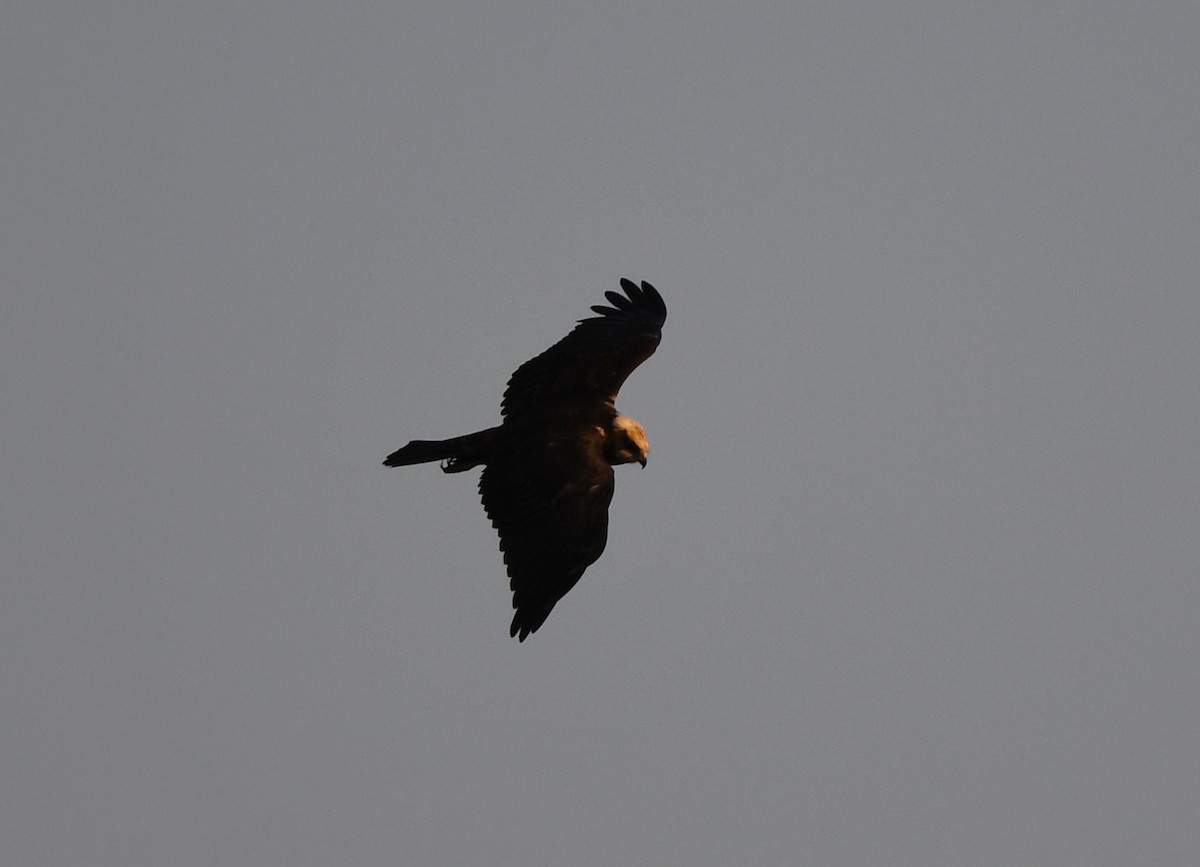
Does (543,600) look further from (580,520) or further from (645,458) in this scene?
(645,458)

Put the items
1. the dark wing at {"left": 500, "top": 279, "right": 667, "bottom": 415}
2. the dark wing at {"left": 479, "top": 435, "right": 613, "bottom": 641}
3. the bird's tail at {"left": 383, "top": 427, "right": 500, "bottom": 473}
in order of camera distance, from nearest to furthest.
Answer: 1. the dark wing at {"left": 479, "top": 435, "right": 613, "bottom": 641}
2. the bird's tail at {"left": 383, "top": 427, "right": 500, "bottom": 473}
3. the dark wing at {"left": 500, "top": 279, "right": 667, "bottom": 415}

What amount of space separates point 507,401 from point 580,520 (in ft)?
6.85

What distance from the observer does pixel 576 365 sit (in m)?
16.7

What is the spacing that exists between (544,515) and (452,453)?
1.09m

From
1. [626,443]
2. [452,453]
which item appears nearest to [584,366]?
[626,443]

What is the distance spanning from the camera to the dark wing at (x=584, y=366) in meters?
16.5

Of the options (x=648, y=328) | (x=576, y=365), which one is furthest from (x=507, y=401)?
(x=648, y=328)

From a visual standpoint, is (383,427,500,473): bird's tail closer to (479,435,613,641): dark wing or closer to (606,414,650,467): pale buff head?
(479,435,613,641): dark wing

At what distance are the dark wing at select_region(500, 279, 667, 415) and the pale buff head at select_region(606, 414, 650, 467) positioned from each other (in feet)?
1.80

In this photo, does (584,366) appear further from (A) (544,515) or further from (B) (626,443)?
(A) (544,515)

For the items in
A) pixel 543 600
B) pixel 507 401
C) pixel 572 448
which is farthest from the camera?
pixel 507 401

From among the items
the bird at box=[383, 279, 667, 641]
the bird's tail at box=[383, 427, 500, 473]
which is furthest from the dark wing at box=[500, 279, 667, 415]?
the bird's tail at box=[383, 427, 500, 473]

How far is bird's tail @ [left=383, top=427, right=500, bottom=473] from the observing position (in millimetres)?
15258

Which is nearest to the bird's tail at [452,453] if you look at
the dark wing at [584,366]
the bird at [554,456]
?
the bird at [554,456]
